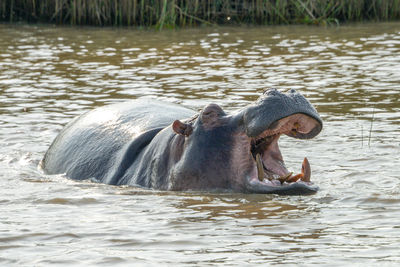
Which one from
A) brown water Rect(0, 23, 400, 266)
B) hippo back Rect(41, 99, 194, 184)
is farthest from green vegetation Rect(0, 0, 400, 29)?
hippo back Rect(41, 99, 194, 184)

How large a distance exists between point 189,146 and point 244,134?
39 centimetres

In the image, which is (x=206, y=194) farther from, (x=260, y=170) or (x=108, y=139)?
(x=108, y=139)

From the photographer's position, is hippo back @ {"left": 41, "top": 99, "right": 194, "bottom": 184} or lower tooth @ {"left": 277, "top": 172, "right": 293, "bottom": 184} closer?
lower tooth @ {"left": 277, "top": 172, "right": 293, "bottom": 184}

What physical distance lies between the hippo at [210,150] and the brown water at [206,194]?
0.11m

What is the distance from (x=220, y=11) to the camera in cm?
1778

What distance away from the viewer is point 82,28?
56.7ft

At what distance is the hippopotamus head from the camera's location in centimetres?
505

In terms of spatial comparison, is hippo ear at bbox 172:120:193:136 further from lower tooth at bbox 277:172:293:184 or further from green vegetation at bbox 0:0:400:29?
green vegetation at bbox 0:0:400:29

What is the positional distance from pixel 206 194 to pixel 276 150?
0.50 metres

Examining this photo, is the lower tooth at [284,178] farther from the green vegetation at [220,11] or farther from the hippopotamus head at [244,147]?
the green vegetation at [220,11]

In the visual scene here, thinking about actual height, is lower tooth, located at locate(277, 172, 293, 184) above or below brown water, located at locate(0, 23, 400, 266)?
above

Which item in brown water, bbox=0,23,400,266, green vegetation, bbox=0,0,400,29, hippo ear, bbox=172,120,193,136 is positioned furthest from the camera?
green vegetation, bbox=0,0,400,29

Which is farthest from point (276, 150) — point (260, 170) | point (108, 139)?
point (108, 139)

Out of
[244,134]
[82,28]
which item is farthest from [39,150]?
[82,28]
